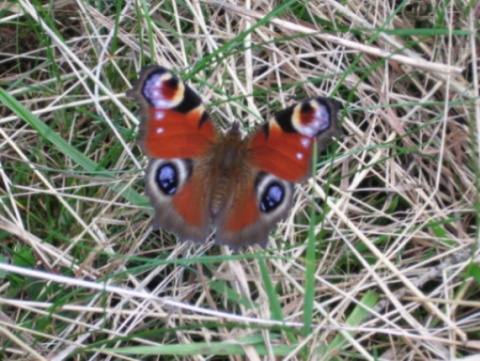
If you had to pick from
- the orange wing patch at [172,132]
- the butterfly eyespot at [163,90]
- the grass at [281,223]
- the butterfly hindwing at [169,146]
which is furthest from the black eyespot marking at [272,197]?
the butterfly eyespot at [163,90]

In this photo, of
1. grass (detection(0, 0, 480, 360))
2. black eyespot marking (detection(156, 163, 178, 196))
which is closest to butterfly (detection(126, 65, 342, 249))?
black eyespot marking (detection(156, 163, 178, 196))

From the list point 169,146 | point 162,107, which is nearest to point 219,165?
point 169,146

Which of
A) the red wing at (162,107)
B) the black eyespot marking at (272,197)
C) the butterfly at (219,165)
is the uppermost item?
the red wing at (162,107)

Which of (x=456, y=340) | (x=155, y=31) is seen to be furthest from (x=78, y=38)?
(x=456, y=340)

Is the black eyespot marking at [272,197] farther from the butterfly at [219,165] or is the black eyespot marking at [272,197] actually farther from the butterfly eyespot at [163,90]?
the butterfly eyespot at [163,90]

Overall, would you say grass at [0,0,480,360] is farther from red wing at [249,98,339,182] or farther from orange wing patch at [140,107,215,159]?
orange wing patch at [140,107,215,159]

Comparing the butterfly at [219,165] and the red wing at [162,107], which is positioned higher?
the red wing at [162,107]

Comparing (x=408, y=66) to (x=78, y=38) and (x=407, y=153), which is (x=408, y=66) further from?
(x=78, y=38)

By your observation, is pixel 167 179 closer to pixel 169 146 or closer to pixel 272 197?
pixel 169 146
